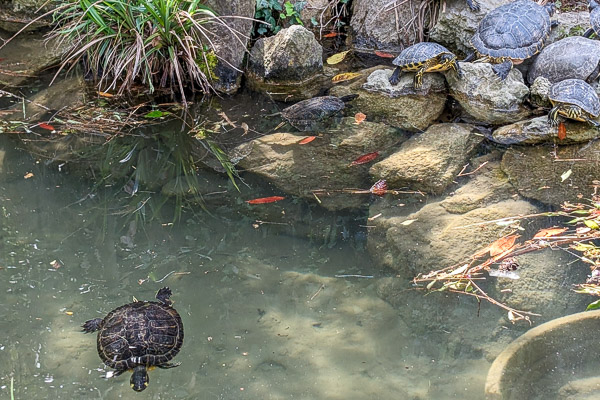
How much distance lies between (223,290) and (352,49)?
4.62m

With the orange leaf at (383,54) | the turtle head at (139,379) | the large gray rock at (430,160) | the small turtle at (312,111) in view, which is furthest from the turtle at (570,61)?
the turtle head at (139,379)

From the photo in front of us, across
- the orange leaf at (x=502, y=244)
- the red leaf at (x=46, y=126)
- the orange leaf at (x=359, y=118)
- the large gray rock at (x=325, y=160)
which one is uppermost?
the orange leaf at (x=359, y=118)

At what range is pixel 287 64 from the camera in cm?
606

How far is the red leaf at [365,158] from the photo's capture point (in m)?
4.59

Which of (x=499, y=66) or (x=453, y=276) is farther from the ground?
(x=499, y=66)

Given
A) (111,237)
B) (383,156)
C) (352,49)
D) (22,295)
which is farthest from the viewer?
(352,49)

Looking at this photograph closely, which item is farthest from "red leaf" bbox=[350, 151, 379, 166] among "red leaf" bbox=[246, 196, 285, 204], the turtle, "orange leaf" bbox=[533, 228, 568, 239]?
the turtle

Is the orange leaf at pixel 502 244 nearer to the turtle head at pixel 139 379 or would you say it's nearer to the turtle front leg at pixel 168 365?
the turtle front leg at pixel 168 365

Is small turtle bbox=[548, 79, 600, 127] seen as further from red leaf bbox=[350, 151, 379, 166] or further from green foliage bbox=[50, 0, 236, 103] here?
green foliage bbox=[50, 0, 236, 103]

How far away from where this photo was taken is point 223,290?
3.32 metres

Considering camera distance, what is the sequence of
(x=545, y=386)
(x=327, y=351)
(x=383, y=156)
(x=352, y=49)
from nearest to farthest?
1. (x=545, y=386)
2. (x=327, y=351)
3. (x=383, y=156)
4. (x=352, y=49)

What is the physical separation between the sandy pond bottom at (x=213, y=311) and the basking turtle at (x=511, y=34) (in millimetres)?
3132

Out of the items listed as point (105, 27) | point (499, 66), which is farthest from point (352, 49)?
point (105, 27)

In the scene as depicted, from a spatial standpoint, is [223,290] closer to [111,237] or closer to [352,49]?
[111,237]
